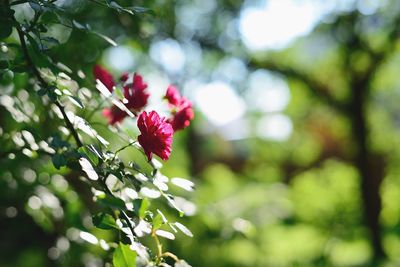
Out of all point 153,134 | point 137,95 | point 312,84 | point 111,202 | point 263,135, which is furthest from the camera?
point 263,135

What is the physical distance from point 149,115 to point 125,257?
0.73 feet

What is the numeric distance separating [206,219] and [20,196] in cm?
59

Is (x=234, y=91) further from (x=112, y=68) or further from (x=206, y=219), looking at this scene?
(x=206, y=219)

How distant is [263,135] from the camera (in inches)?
215

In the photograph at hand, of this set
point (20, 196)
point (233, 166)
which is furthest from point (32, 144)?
point (233, 166)

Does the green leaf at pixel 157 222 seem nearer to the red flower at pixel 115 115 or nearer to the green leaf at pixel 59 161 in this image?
the green leaf at pixel 59 161

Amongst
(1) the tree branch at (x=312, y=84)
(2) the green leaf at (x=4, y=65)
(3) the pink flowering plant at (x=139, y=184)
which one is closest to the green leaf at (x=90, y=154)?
(3) the pink flowering plant at (x=139, y=184)

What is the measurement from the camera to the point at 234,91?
3.85 metres

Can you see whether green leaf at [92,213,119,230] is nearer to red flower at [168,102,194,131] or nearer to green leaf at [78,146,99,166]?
green leaf at [78,146,99,166]

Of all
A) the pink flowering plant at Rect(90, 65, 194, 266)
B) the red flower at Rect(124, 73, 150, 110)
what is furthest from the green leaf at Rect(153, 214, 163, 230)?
the red flower at Rect(124, 73, 150, 110)

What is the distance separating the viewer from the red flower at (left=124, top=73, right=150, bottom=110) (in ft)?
3.43

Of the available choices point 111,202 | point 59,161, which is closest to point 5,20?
point 59,161

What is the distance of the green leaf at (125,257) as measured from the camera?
816 millimetres

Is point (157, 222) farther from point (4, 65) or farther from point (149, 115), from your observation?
point (4, 65)
